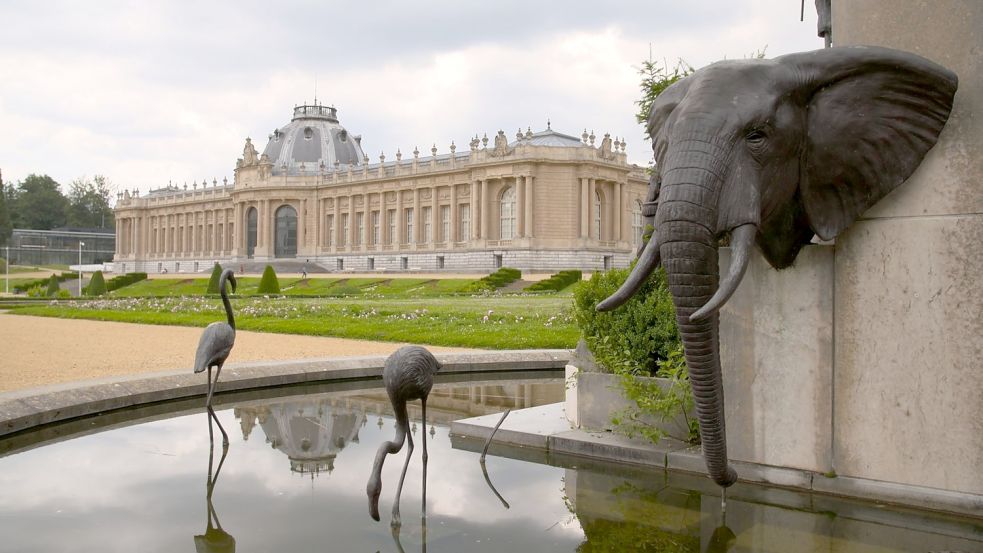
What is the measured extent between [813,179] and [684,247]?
984 mm

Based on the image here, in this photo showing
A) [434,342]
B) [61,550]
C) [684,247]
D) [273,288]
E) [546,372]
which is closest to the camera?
[684,247]

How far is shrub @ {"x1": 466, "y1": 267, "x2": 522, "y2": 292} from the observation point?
34941 millimetres

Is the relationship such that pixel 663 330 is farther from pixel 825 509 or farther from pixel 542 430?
pixel 825 509

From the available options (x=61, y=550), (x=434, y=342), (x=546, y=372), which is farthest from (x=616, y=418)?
(x=434, y=342)

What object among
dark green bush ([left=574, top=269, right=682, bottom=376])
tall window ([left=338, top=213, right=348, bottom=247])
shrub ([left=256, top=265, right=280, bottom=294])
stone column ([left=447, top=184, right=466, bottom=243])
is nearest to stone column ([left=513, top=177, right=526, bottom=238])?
stone column ([left=447, top=184, right=466, bottom=243])

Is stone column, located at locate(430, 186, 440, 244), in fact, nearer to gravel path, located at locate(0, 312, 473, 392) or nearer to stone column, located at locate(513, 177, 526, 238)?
stone column, located at locate(513, 177, 526, 238)

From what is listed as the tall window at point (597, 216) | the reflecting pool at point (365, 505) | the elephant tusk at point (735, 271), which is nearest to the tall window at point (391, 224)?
the tall window at point (597, 216)

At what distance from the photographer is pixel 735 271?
9.15 feet

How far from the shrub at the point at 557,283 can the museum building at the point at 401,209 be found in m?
3.53

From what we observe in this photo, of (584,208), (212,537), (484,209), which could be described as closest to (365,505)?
(212,537)

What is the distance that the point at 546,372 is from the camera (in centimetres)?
909

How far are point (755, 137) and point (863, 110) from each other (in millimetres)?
702

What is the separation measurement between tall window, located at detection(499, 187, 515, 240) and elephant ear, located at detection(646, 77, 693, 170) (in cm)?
4835

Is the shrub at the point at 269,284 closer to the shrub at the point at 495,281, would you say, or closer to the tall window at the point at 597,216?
the shrub at the point at 495,281
